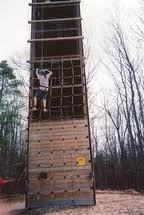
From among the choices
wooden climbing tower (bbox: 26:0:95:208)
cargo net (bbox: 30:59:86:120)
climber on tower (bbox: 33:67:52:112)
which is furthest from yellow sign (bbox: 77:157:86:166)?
climber on tower (bbox: 33:67:52:112)

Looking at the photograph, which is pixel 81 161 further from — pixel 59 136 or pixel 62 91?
pixel 62 91

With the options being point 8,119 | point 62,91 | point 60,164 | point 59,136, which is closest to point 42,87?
point 62,91

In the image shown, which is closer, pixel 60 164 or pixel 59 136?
pixel 60 164

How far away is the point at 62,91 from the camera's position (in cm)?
1151

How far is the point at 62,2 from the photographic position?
12297mm

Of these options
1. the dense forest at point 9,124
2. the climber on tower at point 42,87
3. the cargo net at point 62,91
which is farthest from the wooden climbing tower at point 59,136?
the dense forest at point 9,124

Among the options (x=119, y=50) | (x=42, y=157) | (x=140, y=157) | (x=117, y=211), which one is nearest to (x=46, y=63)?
(x=42, y=157)

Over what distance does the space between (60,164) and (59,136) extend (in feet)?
2.97

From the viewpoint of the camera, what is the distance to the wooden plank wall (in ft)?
29.1

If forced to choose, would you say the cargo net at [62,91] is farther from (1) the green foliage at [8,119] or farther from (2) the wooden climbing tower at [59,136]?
(1) the green foliage at [8,119]

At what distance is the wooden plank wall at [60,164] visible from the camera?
8875mm

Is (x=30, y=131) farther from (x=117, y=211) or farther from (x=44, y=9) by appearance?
(x=44, y=9)


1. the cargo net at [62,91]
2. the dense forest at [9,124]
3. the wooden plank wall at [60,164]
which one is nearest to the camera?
the wooden plank wall at [60,164]

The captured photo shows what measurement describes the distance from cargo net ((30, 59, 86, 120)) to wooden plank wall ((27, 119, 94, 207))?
0.52m
